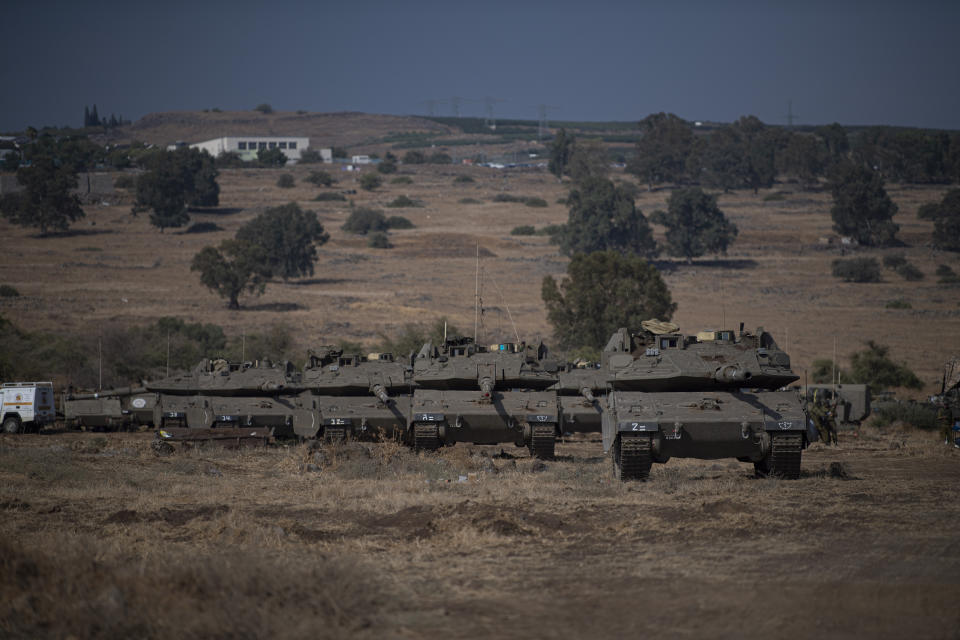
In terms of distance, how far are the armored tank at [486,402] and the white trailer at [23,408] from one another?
15.0m

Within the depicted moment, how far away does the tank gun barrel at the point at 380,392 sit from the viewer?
2363 centimetres

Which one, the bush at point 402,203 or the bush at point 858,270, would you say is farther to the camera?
the bush at point 402,203

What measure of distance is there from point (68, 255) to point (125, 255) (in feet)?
13.2

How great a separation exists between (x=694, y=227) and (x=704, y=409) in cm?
7043

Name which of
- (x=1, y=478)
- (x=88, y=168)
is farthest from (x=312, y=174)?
(x=1, y=478)

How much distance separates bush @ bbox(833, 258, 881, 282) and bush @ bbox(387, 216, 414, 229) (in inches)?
1536

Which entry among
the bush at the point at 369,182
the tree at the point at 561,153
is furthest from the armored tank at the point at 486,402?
the tree at the point at 561,153

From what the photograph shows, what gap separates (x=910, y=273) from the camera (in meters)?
74.6

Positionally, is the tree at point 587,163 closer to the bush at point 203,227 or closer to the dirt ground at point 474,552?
the bush at point 203,227

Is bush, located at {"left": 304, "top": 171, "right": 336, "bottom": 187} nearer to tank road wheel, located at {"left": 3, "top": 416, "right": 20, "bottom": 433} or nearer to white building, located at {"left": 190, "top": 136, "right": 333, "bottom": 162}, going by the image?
white building, located at {"left": 190, "top": 136, "right": 333, "bottom": 162}

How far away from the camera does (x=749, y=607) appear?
870 centimetres

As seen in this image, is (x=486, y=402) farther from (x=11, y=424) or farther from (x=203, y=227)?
(x=203, y=227)

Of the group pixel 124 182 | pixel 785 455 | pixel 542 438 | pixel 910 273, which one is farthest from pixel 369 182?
pixel 785 455

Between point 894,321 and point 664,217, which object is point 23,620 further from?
point 664,217
